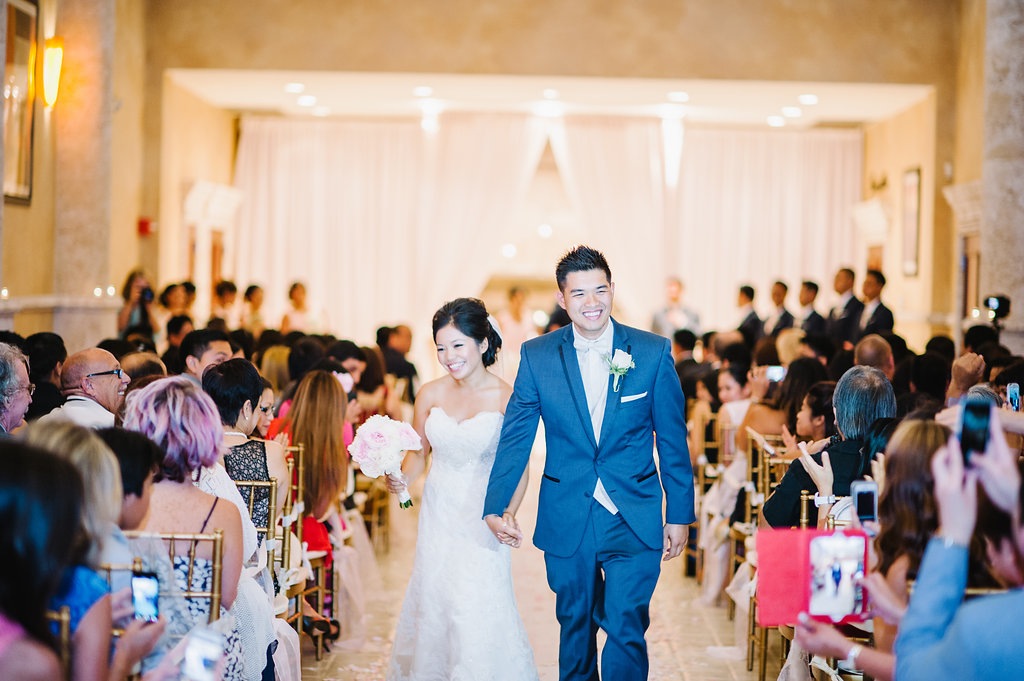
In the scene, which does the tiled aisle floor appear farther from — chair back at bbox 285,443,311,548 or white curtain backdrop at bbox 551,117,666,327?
white curtain backdrop at bbox 551,117,666,327

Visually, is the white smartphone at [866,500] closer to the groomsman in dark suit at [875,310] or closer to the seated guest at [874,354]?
the seated guest at [874,354]

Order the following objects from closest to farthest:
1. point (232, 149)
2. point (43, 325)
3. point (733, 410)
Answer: point (733, 410), point (43, 325), point (232, 149)

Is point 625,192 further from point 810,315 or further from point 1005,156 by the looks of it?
point 1005,156

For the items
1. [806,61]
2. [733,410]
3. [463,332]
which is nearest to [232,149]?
[806,61]

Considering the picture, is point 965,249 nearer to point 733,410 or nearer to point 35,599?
point 733,410

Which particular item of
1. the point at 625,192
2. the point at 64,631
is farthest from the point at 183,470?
the point at 625,192

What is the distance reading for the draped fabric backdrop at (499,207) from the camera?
1492 centimetres

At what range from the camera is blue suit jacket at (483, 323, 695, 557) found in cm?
412

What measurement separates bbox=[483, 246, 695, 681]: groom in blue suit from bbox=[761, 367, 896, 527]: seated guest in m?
0.49

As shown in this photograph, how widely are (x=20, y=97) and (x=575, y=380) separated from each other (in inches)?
242

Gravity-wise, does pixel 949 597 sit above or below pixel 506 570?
above

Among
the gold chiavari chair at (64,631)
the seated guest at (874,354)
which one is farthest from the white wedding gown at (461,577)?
the seated guest at (874,354)

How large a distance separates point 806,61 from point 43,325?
7264 mm

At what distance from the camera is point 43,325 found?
952 cm
